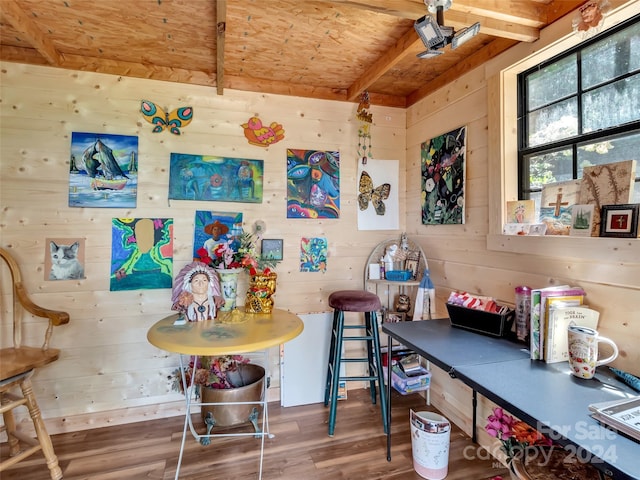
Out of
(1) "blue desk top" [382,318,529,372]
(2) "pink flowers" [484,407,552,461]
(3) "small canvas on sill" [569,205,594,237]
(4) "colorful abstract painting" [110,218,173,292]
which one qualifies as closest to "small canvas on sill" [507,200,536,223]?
(3) "small canvas on sill" [569,205,594,237]

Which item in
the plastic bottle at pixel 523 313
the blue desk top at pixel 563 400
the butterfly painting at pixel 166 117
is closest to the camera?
the blue desk top at pixel 563 400

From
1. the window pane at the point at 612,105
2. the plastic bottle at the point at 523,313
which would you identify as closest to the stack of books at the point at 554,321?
the plastic bottle at the point at 523,313

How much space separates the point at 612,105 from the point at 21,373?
3.22 m

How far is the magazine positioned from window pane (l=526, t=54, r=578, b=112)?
1.45 m

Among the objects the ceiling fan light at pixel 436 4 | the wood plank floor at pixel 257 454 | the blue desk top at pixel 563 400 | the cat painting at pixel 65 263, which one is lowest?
the wood plank floor at pixel 257 454

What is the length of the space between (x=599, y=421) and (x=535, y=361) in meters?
0.44

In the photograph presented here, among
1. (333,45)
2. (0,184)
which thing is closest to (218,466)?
(0,184)

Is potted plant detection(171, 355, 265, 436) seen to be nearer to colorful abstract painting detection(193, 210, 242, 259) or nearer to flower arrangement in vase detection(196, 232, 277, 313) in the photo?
flower arrangement in vase detection(196, 232, 277, 313)

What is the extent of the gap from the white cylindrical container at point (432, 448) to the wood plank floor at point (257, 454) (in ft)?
0.24

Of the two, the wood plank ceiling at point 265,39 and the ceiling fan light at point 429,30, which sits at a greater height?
the wood plank ceiling at point 265,39

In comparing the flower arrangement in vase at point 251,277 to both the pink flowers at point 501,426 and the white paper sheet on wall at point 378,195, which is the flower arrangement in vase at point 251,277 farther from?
the pink flowers at point 501,426

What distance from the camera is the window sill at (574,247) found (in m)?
1.29

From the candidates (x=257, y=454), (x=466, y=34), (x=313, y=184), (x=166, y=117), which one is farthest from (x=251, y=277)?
(x=466, y=34)

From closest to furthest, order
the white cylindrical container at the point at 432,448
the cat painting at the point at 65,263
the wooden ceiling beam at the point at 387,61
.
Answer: the white cylindrical container at the point at 432,448 → the wooden ceiling beam at the point at 387,61 → the cat painting at the point at 65,263
